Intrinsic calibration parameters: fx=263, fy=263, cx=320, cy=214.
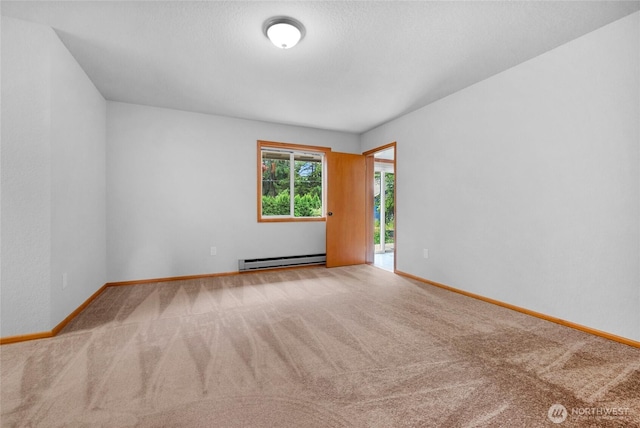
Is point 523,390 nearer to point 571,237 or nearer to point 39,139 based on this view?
point 571,237

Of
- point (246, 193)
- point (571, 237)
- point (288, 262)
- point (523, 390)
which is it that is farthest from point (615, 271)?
point (246, 193)

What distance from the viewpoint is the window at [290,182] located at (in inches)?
181

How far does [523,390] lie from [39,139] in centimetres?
382

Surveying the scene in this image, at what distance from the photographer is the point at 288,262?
15.1 feet

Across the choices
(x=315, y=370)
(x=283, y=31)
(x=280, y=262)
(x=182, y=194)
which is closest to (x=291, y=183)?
(x=280, y=262)

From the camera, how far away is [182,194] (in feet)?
13.0

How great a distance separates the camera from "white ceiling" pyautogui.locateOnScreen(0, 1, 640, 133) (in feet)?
6.38

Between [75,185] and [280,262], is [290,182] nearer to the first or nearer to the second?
[280,262]

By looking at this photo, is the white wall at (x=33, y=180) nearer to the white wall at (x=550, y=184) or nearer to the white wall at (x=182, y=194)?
the white wall at (x=182, y=194)

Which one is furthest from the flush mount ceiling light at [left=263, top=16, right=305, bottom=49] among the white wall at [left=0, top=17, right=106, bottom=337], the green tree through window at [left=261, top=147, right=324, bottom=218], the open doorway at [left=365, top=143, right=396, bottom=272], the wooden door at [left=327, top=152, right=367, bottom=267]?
the open doorway at [left=365, top=143, right=396, bottom=272]

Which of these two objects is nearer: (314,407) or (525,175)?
(314,407)

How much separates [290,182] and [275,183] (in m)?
0.27

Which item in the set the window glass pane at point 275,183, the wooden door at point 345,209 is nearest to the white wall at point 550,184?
the wooden door at point 345,209

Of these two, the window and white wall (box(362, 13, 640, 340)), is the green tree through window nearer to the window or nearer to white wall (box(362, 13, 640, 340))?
the window
